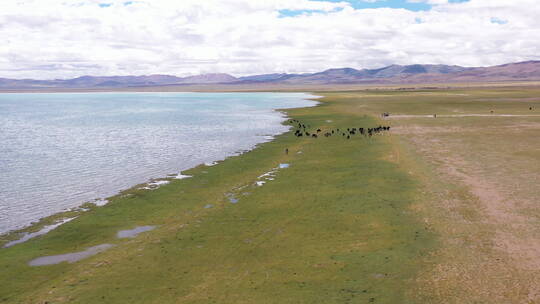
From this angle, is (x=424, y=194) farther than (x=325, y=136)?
No

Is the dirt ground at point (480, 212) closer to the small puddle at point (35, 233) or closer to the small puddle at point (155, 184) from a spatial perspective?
the small puddle at point (155, 184)

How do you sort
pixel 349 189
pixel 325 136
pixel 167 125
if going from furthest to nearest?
pixel 167 125 < pixel 325 136 < pixel 349 189

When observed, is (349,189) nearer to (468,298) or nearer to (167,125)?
(468,298)

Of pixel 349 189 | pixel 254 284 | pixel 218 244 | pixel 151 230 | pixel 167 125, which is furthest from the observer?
pixel 167 125

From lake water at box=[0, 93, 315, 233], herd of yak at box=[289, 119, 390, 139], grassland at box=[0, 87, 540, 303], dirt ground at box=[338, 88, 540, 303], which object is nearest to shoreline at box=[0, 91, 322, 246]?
lake water at box=[0, 93, 315, 233]

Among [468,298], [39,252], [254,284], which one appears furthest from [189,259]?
[468,298]

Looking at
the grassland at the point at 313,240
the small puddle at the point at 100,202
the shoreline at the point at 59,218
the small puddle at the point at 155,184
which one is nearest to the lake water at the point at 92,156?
the shoreline at the point at 59,218

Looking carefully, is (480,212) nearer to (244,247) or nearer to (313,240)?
(313,240)
